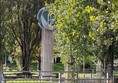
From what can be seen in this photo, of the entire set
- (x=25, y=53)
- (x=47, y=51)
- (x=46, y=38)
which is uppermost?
(x=46, y=38)

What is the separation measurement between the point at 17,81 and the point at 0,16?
1694 centimetres

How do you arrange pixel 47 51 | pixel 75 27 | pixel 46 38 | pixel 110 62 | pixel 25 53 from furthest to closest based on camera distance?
1. pixel 25 53
2. pixel 46 38
3. pixel 47 51
4. pixel 110 62
5. pixel 75 27

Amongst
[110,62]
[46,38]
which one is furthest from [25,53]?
[110,62]

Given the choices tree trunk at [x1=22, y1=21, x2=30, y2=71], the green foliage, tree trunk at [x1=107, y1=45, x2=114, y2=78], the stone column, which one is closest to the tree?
the green foliage

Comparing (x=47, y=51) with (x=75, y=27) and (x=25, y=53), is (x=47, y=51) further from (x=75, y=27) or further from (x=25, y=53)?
(x=25, y=53)

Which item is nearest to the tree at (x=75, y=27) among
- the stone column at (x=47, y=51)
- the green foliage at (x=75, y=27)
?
the green foliage at (x=75, y=27)

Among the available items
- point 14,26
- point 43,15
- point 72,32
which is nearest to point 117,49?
point 72,32

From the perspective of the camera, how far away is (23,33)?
39562mm

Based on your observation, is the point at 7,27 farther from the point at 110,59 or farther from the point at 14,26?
the point at 110,59

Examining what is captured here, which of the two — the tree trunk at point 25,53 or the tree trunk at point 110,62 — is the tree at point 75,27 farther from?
the tree trunk at point 25,53

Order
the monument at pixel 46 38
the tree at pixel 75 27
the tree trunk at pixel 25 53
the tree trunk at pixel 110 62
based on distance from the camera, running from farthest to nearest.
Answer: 1. the tree trunk at pixel 25 53
2. the monument at pixel 46 38
3. the tree trunk at pixel 110 62
4. the tree at pixel 75 27

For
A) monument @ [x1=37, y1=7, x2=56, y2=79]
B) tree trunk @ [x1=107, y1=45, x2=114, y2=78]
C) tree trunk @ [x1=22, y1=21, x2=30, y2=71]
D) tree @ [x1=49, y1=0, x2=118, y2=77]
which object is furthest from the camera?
tree trunk @ [x1=22, y1=21, x2=30, y2=71]

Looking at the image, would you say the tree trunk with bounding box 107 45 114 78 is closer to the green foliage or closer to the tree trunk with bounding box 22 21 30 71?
the green foliage

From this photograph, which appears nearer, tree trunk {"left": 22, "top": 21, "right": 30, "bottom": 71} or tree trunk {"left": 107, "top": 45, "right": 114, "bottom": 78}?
tree trunk {"left": 107, "top": 45, "right": 114, "bottom": 78}
